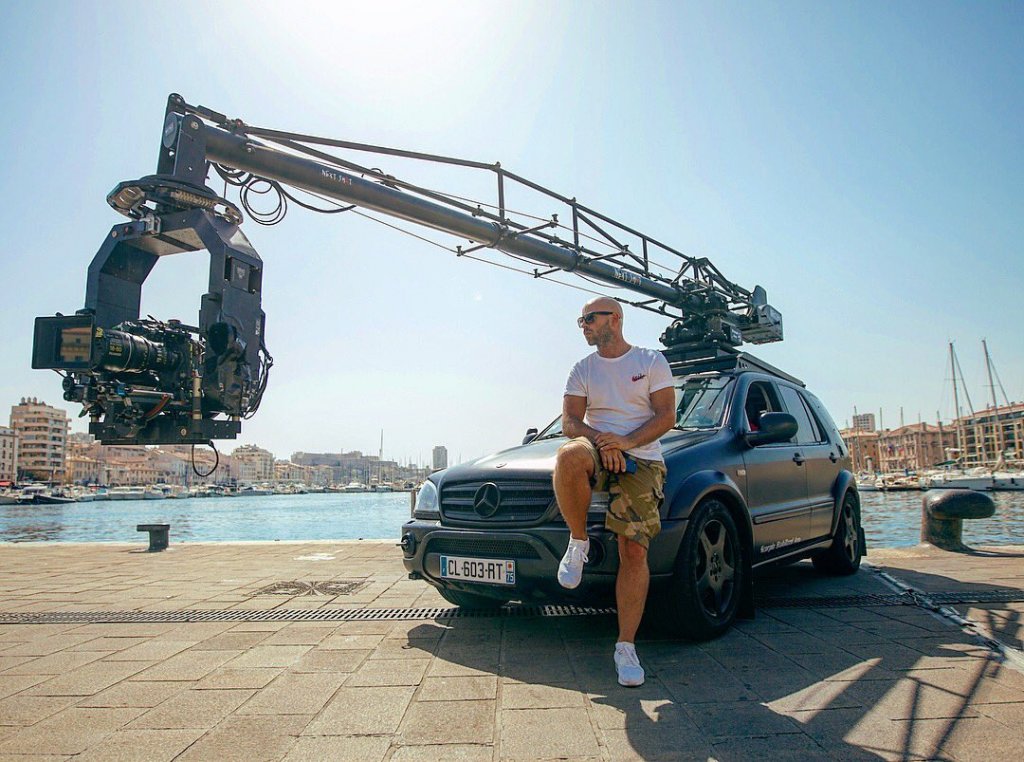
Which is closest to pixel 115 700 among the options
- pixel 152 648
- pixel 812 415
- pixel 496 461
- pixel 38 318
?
pixel 152 648

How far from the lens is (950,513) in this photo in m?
7.47

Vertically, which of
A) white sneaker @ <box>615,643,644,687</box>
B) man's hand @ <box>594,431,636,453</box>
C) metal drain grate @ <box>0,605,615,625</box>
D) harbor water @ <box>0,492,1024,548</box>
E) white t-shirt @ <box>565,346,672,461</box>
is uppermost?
white t-shirt @ <box>565,346,672,461</box>

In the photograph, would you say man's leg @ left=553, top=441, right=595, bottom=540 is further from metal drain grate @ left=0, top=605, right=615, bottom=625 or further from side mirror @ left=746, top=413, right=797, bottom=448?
side mirror @ left=746, top=413, right=797, bottom=448

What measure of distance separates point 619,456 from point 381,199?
589 centimetres

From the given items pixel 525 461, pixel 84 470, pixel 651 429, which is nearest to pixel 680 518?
pixel 651 429

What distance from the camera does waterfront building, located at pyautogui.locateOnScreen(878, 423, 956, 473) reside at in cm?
13788

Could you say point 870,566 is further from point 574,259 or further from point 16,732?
point 16,732

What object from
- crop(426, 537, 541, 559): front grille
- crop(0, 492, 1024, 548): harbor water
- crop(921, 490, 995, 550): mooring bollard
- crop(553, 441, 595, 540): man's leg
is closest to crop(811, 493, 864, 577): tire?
crop(921, 490, 995, 550): mooring bollard

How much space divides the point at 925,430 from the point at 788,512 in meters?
163

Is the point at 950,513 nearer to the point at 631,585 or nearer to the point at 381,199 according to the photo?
the point at 631,585

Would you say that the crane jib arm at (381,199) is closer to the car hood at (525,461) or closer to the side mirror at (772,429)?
the car hood at (525,461)

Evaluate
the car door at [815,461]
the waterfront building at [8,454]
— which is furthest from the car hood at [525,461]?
the waterfront building at [8,454]

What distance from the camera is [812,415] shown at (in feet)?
19.6

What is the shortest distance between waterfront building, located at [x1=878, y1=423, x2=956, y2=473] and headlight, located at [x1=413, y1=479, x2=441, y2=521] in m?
151
